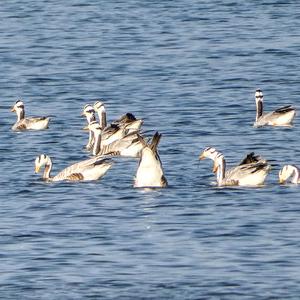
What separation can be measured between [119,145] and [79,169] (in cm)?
414

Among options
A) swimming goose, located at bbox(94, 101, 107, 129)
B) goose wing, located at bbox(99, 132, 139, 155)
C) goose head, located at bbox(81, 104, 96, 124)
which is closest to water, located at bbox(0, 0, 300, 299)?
goose head, located at bbox(81, 104, 96, 124)

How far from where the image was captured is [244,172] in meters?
30.8

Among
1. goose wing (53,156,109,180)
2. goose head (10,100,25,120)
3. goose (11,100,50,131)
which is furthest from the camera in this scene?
goose head (10,100,25,120)

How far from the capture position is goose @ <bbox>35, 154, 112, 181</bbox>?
104 feet

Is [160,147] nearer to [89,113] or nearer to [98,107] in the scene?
[89,113]

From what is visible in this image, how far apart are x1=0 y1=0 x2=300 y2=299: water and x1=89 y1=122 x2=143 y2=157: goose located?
68 cm

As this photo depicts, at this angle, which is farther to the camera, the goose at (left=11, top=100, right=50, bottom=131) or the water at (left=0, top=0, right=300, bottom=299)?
the goose at (left=11, top=100, right=50, bottom=131)

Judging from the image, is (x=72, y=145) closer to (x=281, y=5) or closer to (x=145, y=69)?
(x=145, y=69)

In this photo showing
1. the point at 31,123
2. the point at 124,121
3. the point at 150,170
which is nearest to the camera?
the point at 150,170

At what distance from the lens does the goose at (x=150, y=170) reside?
1203 inches

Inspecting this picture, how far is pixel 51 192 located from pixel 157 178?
6.70 feet

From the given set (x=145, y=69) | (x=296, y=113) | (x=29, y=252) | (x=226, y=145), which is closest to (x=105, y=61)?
(x=145, y=69)

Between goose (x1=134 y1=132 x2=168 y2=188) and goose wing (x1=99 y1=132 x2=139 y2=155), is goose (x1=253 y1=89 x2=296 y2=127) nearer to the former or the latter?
goose wing (x1=99 y1=132 x2=139 y2=155)

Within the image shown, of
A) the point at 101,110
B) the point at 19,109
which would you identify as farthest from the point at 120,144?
the point at 19,109
